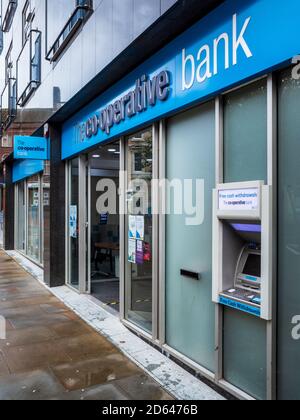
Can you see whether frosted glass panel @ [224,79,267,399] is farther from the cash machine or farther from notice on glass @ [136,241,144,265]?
notice on glass @ [136,241,144,265]

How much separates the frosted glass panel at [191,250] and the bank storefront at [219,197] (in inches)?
0.6

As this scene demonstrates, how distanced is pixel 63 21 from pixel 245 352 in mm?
6850

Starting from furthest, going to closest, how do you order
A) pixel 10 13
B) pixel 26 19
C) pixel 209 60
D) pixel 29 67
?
pixel 10 13 → pixel 26 19 → pixel 29 67 → pixel 209 60

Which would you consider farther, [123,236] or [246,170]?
[123,236]

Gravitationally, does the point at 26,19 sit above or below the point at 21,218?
above

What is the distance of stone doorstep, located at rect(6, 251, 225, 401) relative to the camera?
3658mm

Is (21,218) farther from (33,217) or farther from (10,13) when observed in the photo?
(10,13)

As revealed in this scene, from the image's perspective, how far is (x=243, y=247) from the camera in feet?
11.6

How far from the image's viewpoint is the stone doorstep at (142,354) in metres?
3.66

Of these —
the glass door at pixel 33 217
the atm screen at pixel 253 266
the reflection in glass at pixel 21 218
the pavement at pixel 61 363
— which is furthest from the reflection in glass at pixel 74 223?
the reflection in glass at pixel 21 218

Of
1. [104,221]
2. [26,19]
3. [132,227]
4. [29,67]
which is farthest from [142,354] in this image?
[26,19]

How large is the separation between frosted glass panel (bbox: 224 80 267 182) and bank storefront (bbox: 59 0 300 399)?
0.04 feet

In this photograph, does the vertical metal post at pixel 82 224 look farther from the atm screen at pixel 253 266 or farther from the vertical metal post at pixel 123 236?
the atm screen at pixel 253 266
